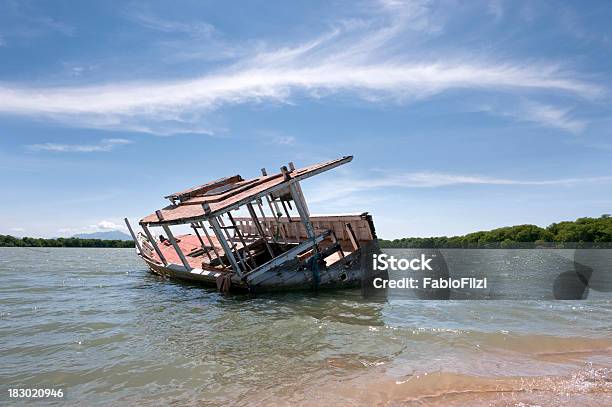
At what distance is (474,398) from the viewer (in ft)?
18.9

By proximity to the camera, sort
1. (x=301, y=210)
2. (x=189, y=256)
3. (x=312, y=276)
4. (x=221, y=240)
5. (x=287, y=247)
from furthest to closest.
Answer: (x=189, y=256), (x=287, y=247), (x=301, y=210), (x=312, y=276), (x=221, y=240)

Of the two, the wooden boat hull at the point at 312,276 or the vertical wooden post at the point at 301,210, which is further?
the vertical wooden post at the point at 301,210

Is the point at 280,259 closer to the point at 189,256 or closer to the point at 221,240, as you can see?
the point at 221,240

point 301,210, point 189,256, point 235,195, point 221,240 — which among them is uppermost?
point 235,195

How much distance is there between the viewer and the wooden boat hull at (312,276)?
45.1 feet

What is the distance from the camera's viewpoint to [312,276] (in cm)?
1427

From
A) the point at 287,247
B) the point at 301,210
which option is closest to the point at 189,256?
the point at 287,247

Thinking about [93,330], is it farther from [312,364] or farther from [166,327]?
[312,364]

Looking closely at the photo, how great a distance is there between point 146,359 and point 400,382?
4292 millimetres

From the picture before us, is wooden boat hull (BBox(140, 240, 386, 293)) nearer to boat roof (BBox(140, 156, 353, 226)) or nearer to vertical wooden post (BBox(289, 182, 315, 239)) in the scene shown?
vertical wooden post (BBox(289, 182, 315, 239))

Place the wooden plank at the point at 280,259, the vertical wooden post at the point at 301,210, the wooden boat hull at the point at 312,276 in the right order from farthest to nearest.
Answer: the vertical wooden post at the point at 301,210 → the wooden boat hull at the point at 312,276 → the wooden plank at the point at 280,259

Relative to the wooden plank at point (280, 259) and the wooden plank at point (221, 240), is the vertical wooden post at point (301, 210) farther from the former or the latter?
the wooden plank at point (221, 240)

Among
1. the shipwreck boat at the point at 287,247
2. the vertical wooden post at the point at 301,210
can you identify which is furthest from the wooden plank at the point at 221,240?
the vertical wooden post at the point at 301,210

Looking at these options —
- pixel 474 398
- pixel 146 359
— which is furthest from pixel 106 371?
pixel 474 398
